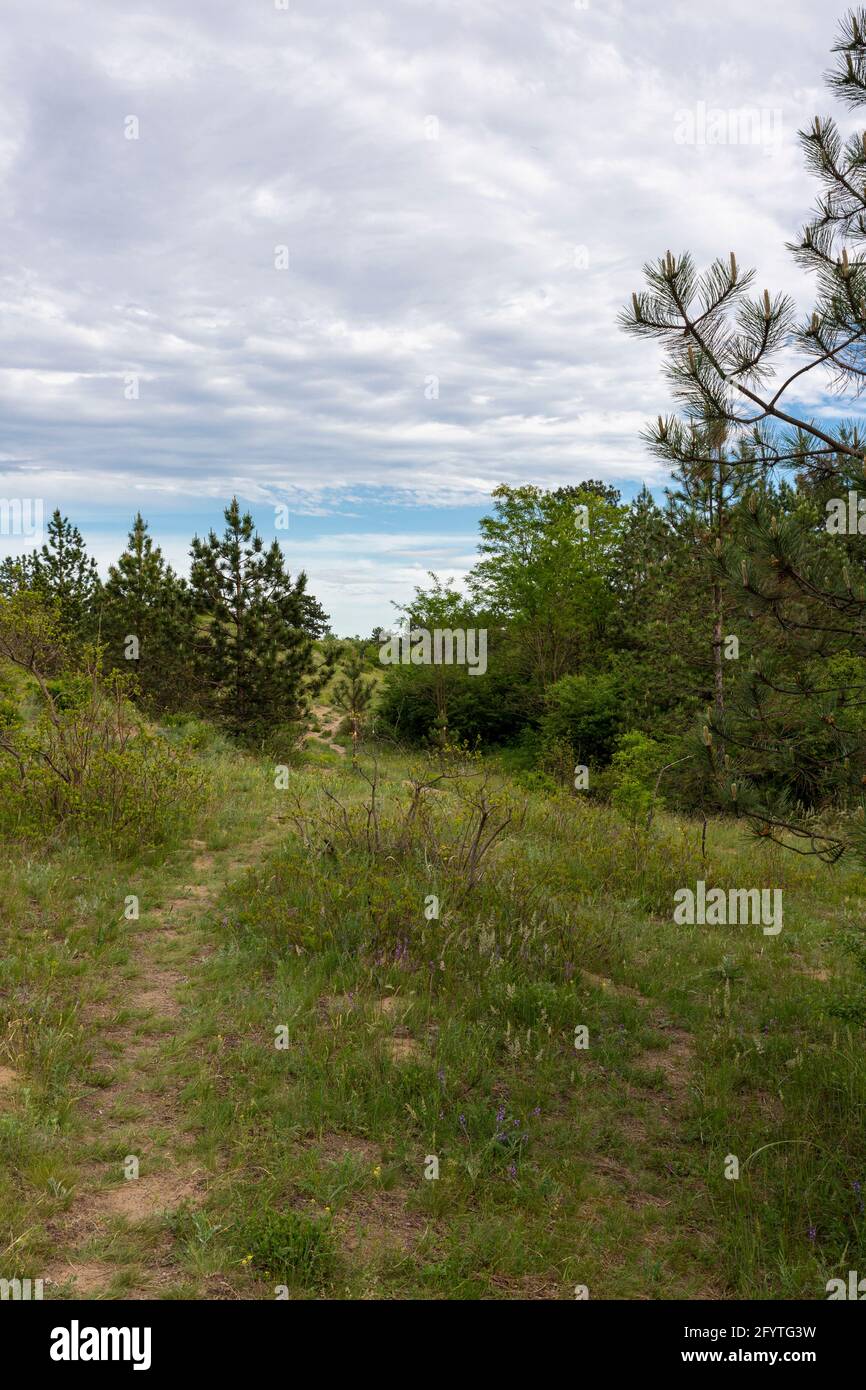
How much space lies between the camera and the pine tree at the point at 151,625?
846 inches

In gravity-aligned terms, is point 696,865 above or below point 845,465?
below

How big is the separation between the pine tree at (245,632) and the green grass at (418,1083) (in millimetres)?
12332

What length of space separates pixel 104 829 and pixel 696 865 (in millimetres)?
7015

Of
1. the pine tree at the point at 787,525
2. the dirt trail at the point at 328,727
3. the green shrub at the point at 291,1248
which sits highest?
the pine tree at the point at 787,525

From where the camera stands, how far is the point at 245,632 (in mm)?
21234

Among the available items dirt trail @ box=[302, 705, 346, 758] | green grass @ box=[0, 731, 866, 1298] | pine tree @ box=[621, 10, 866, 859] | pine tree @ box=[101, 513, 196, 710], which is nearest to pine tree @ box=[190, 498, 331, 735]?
pine tree @ box=[101, 513, 196, 710]

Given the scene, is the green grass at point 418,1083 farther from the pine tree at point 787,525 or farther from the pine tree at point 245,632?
the pine tree at point 245,632

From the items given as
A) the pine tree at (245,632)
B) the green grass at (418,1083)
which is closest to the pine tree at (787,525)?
the green grass at (418,1083)

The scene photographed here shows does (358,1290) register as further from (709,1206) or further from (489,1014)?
(489,1014)

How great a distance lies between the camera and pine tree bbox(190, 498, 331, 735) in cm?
2122

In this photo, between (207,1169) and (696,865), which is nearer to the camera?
(207,1169)

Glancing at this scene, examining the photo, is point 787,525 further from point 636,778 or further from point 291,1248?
point 636,778

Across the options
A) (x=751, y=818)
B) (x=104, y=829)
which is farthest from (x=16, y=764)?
(x=751, y=818)

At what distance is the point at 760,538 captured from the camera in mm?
4691
